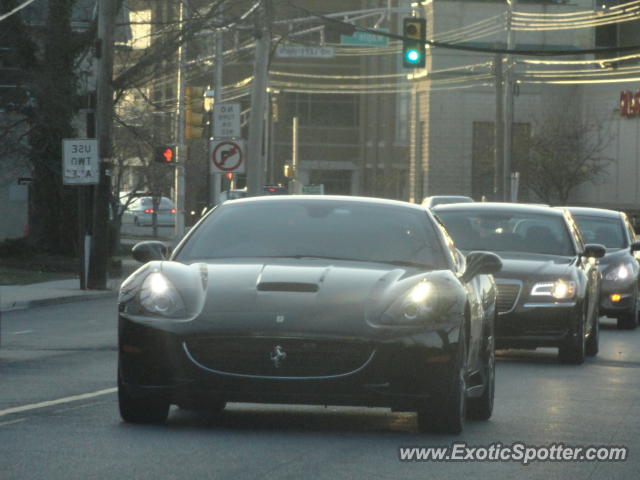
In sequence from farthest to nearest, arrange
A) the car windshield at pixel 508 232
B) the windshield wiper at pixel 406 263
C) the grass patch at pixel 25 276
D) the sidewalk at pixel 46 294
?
the grass patch at pixel 25 276 → the sidewalk at pixel 46 294 → the car windshield at pixel 508 232 → the windshield wiper at pixel 406 263

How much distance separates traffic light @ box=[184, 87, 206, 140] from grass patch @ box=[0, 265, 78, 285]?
4685mm

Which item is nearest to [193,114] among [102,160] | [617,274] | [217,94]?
[217,94]

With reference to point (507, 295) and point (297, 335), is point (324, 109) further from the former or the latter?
point (297, 335)

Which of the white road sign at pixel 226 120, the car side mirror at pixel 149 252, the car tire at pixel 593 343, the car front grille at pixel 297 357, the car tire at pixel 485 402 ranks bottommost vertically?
the car tire at pixel 593 343

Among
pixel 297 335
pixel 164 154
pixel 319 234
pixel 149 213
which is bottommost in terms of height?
pixel 149 213

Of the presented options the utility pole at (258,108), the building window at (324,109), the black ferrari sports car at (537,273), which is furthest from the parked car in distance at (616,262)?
the building window at (324,109)

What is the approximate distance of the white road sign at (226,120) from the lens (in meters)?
34.5

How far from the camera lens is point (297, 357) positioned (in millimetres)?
8938

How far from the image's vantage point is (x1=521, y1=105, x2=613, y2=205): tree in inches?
2707

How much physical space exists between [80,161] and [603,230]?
11.0 meters

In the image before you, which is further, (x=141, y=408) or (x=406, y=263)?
(x=406, y=263)

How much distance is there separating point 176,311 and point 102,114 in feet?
71.4

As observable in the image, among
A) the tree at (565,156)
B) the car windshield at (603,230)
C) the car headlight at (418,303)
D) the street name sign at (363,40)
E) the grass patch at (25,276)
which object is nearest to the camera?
the car headlight at (418,303)

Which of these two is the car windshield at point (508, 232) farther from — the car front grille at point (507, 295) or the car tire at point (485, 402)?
the car tire at point (485, 402)
